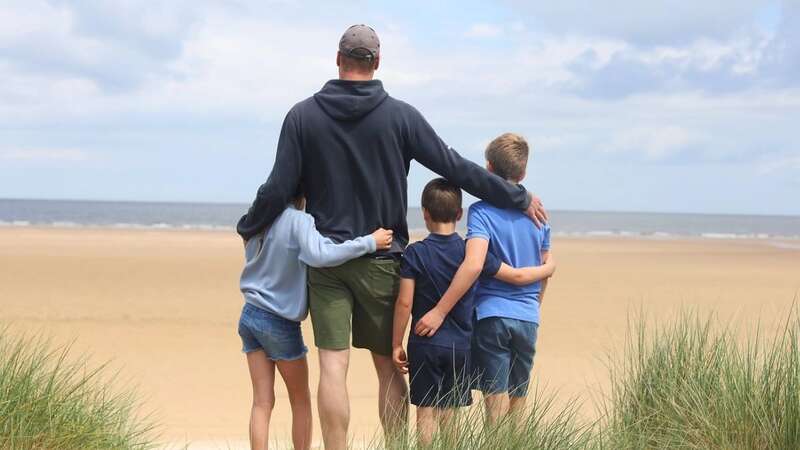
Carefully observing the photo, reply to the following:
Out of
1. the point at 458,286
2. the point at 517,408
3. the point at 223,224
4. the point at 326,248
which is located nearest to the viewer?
the point at 326,248

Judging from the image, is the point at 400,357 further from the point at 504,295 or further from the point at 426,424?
the point at 504,295

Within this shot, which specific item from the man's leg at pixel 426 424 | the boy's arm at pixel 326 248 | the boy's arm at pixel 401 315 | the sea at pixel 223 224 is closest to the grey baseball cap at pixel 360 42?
the boy's arm at pixel 326 248

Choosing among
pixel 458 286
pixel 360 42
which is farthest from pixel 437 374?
pixel 360 42

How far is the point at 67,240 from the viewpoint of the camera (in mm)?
28891

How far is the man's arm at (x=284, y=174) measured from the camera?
373cm

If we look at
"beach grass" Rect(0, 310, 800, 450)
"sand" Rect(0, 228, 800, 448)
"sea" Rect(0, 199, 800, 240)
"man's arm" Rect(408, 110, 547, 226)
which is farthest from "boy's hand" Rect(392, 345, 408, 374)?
"sea" Rect(0, 199, 800, 240)

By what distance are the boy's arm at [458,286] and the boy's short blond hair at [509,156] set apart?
1.24 ft

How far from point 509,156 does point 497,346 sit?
32.1 inches

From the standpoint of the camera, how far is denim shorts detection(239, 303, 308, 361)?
3896mm

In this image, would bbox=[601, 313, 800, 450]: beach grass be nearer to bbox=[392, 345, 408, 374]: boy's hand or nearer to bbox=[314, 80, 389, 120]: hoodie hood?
bbox=[392, 345, 408, 374]: boy's hand

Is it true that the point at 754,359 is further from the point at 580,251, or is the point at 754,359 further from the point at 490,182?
the point at 580,251

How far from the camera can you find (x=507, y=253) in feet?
13.3

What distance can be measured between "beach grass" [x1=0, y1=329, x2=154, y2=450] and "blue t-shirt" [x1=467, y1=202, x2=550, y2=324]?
172 centimetres

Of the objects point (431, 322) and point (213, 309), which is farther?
point (213, 309)
